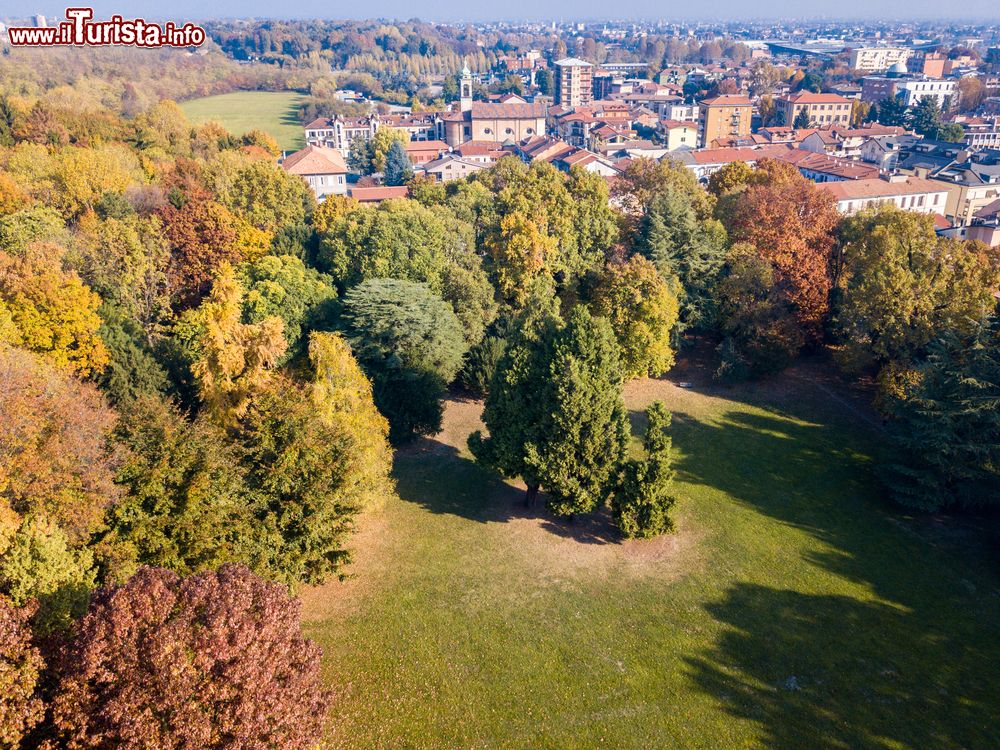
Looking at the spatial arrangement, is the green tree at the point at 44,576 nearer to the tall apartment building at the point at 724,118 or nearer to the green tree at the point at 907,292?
the green tree at the point at 907,292

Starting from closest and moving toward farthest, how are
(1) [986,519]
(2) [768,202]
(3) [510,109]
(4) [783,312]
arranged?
(1) [986,519] → (4) [783,312] → (2) [768,202] → (3) [510,109]

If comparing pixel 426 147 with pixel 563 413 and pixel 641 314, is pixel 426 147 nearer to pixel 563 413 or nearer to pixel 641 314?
pixel 641 314

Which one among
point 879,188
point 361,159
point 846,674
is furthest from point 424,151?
point 846,674

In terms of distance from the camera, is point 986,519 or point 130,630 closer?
point 130,630

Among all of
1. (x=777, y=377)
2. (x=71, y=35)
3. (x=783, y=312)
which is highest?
(x=71, y=35)

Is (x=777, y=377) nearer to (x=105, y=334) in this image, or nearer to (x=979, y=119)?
(x=105, y=334)

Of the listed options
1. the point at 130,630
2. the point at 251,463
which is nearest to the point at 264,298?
the point at 251,463

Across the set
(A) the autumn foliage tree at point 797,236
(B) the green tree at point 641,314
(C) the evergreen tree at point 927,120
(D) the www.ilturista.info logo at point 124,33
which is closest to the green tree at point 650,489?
(B) the green tree at point 641,314
